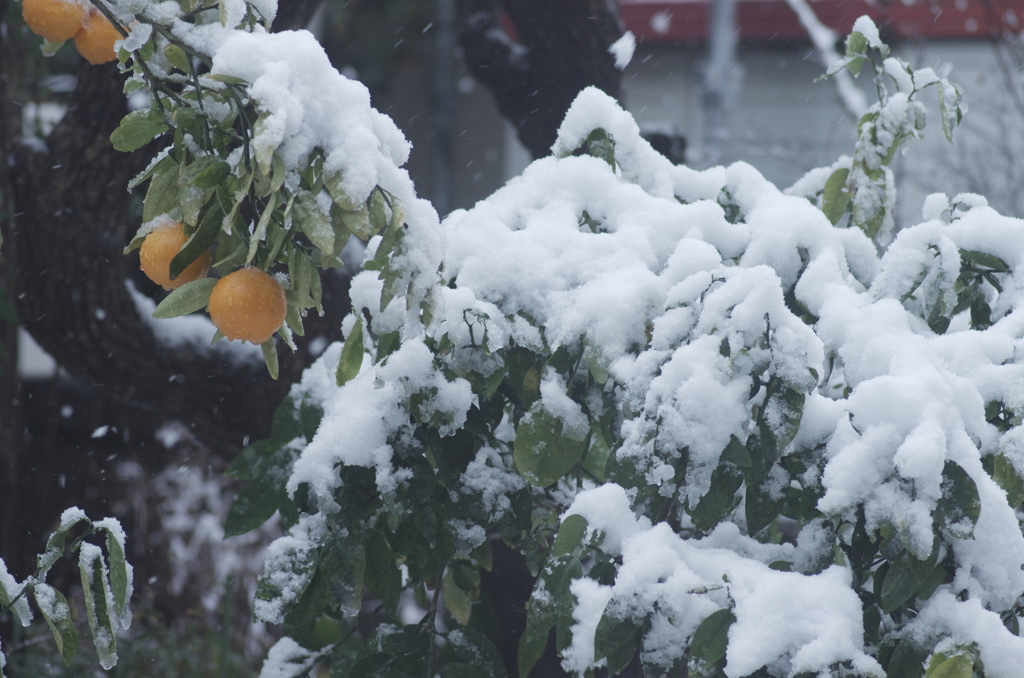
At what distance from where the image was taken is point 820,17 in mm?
5816

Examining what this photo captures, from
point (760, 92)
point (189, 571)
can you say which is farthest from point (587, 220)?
point (760, 92)

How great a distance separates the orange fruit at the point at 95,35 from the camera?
3.95ft

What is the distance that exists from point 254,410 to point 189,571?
165cm

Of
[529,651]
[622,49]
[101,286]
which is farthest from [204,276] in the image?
[622,49]

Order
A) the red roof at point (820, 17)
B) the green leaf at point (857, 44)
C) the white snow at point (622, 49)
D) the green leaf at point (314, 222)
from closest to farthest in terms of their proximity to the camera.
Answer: the green leaf at point (314, 222), the green leaf at point (857, 44), the white snow at point (622, 49), the red roof at point (820, 17)

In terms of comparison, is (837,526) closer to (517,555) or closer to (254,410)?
(517,555)

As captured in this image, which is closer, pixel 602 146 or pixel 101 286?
pixel 602 146

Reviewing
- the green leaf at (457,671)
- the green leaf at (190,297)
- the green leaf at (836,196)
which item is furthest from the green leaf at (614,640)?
the green leaf at (836,196)

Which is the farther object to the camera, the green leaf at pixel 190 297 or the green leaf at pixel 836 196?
the green leaf at pixel 836 196

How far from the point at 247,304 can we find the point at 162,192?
20 centimetres

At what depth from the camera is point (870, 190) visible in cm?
153

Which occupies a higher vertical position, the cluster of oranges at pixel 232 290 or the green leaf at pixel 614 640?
the cluster of oranges at pixel 232 290

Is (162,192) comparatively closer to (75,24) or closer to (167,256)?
(167,256)

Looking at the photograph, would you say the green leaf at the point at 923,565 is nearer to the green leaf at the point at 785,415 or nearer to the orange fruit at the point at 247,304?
the green leaf at the point at 785,415
